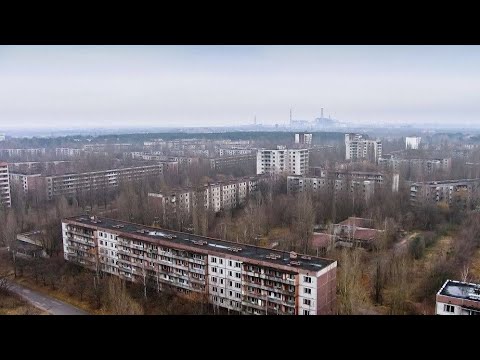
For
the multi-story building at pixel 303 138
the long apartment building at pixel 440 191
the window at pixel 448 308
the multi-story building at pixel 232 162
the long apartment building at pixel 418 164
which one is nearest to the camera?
the window at pixel 448 308

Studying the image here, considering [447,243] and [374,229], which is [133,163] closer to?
[374,229]

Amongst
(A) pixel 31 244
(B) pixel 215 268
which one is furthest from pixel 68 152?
(B) pixel 215 268

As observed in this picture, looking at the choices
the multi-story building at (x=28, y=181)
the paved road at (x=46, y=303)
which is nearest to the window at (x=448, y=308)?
the paved road at (x=46, y=303)

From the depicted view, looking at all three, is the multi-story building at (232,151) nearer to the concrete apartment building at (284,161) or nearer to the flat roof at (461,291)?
the concrete apartment building at (284,161)

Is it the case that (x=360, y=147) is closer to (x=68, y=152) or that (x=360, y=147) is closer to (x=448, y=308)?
(x=68, y=152)
